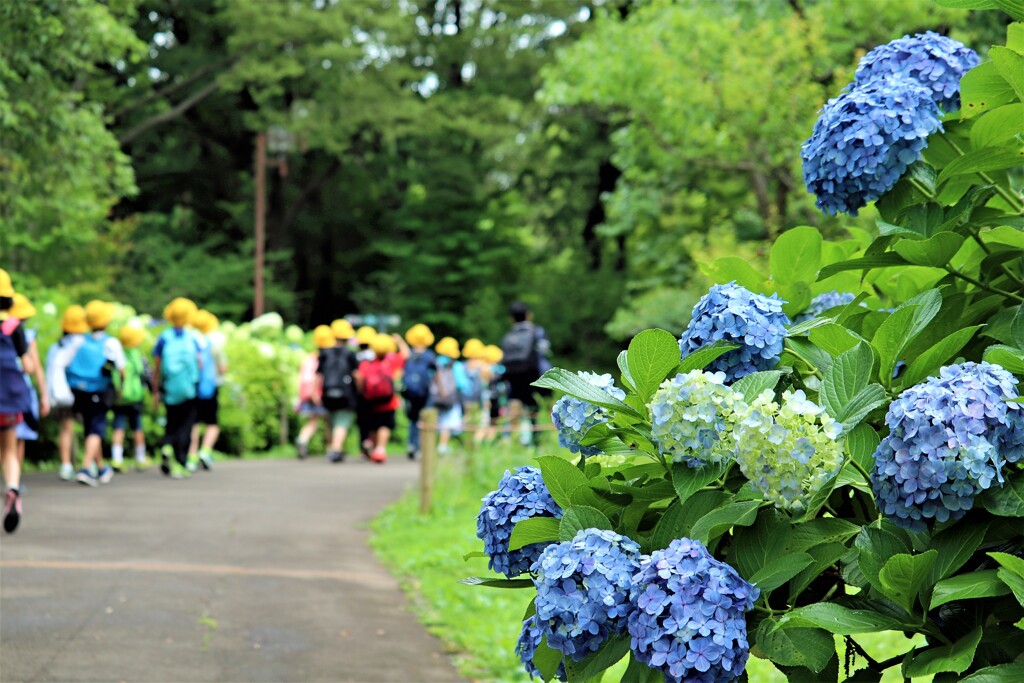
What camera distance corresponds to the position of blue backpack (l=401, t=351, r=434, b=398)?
1869 cm

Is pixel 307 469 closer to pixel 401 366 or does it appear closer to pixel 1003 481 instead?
pixel 401 366

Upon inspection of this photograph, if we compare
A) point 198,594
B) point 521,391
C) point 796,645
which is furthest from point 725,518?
point 521,391

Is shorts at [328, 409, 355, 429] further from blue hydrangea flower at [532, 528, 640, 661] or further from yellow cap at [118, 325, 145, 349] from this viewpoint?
blue hydrangea flower at [532, 528, 640, 661]

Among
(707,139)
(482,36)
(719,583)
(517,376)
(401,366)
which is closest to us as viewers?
(719,583)

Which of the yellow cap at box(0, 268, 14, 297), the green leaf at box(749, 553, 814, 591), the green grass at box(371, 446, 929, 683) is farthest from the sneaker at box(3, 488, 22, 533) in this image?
the green leaf at box(749, 553, 814, 591)

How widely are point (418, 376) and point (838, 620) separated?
16.8 metres

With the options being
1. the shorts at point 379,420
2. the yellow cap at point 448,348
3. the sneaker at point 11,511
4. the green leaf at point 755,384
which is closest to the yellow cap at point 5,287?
the sneaker at point 11,511

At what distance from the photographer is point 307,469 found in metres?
16.6

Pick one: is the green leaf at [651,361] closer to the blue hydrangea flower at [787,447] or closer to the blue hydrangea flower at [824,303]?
the blue hydrangea flower at [787,447]

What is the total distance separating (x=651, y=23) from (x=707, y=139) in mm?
2675

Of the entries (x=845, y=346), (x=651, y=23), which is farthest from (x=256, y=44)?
(x=845, y=346)

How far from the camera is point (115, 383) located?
13.4 meters

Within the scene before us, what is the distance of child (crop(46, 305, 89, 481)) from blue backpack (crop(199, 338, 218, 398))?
1408 millimetres

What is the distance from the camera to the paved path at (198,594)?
6.06 meters
